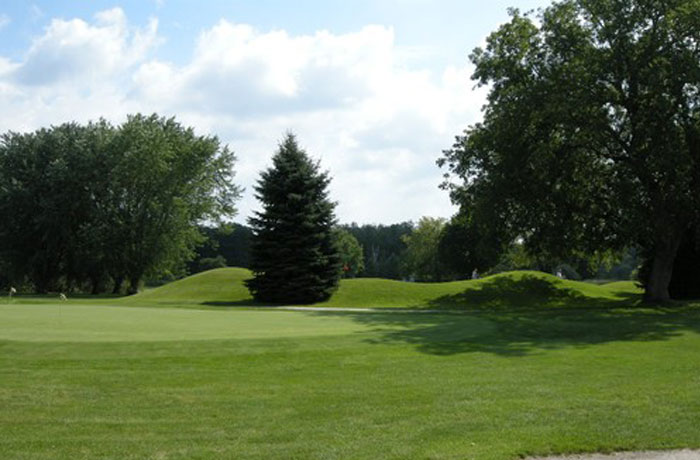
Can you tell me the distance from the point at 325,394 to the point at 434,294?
32558mm

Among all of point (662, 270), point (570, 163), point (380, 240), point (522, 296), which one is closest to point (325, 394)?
point (570, 163)

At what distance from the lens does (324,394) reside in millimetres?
9188

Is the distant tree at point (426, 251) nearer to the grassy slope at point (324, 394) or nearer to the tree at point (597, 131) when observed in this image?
the tree at point (597, 131)

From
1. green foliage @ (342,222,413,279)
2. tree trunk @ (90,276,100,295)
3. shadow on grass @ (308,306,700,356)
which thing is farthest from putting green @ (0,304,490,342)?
green foliage @ (342,222,413,279)

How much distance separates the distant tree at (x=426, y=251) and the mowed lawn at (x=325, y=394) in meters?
72.6

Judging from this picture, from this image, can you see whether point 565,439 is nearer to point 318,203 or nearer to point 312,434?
point 312,434

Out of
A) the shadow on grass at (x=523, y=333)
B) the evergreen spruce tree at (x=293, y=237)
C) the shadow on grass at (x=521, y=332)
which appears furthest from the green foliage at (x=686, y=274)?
the evergreen spruce tree at (x=293, y=237)

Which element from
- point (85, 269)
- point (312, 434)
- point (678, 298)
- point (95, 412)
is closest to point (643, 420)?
point (312, 434)

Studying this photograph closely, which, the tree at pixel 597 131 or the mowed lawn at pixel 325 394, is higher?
the tree at pixel 597 131

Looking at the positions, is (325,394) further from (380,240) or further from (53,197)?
(380,240)

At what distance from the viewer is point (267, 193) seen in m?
41.5

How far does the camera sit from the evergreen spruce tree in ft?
132

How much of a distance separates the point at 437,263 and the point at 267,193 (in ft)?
162

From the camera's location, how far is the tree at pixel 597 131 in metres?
29.6
